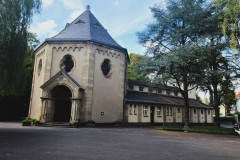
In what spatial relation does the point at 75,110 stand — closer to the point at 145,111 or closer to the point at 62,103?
the point at 62,103

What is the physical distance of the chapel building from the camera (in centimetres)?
2272

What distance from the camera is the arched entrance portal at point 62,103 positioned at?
24.0m

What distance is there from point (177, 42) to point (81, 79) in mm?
10808

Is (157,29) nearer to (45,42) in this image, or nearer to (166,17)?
(166,17)

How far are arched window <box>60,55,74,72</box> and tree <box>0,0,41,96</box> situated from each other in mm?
10053

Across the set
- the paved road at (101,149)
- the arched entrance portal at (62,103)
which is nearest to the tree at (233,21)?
the paved road at (101,149)

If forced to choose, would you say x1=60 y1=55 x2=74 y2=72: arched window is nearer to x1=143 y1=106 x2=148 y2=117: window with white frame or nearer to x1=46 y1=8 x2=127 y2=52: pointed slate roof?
x1=46 y1=8 x2=127 y2=52: pointed slate roof

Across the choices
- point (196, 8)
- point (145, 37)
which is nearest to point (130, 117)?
point (145, 37)

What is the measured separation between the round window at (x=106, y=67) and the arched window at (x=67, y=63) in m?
3.45

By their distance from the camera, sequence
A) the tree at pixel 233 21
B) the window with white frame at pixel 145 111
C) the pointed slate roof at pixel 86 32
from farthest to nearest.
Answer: the window with white frame at pixel 145 111 → the pointed slate roof at pixel 86 32 → the tree at pixel 233 21

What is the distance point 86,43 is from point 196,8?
1160cm

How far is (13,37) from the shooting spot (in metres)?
13.2

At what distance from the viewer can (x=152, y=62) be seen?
74.8 ft

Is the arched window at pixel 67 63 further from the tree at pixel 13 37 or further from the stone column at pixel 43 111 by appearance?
the tree at pixel 13 37
